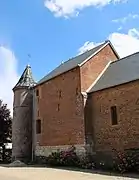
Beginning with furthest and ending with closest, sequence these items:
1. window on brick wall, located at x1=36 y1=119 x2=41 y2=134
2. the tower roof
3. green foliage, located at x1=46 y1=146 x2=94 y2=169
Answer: the tower roof → window on brick wall, located at x1=36 y1=119 x2=41 y2=134 → green foliage, located at x1=46 y1=146 x2=94 y2=169

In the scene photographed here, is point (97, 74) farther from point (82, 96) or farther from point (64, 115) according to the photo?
point (64, 115)

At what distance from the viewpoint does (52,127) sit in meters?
30.0

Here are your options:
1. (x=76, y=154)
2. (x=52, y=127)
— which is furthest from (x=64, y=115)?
(x=76, y=154)

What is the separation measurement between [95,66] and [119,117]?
7.71 m

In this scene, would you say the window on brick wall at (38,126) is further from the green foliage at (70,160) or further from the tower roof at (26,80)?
the tower roof at (26,80)

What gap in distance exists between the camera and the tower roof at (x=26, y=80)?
3545cm

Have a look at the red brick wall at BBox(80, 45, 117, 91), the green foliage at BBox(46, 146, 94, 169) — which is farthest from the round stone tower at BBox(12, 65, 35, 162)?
the red brick wall at BBox(80, 45, 117, 91)

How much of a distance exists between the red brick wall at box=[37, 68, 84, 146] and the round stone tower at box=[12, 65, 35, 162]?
230 cm

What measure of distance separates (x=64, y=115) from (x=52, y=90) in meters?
3.90

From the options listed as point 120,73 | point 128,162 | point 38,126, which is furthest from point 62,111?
point 128,162

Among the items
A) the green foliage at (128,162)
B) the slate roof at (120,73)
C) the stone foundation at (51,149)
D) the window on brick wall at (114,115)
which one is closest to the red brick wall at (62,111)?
the stone foundation at (51,149)

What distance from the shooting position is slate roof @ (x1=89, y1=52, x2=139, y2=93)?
23.2m

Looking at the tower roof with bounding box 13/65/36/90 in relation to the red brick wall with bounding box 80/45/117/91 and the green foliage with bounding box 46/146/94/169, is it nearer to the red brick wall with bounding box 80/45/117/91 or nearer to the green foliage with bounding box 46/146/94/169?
the red brick wall with bounding box 80/45/117/91

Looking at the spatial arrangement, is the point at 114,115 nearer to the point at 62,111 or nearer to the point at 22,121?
the point at 62,111
